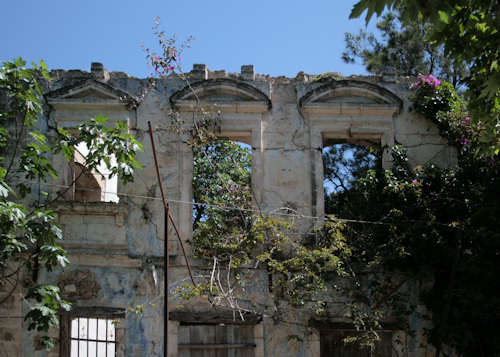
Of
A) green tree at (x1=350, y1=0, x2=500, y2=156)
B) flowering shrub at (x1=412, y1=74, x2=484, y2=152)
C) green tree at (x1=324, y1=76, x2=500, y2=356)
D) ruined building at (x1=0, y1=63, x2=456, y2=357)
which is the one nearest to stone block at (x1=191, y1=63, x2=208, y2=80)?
ruined building at (x1=0, y1=63, x2=456, y2=357)

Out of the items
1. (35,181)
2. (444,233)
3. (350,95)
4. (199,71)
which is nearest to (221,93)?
(199,71)

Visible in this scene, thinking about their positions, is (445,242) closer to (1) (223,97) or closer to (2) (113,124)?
(1) (223,97)

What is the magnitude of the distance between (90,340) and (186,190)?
2820mm

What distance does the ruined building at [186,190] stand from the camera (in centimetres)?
1063

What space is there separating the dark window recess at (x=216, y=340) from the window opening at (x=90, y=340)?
3.72ft

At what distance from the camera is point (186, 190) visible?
11.2 meters

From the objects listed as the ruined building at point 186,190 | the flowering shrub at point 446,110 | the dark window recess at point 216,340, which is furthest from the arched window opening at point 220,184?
the flowering shrub at point 446,110

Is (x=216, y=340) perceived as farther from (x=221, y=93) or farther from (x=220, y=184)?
(x=220, y=184)

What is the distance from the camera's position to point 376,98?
11.6m

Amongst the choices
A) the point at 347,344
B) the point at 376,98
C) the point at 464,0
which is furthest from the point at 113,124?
the point at 464,0

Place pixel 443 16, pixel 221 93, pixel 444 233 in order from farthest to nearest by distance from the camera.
A: 1. pixel 221 93
2. pixel 444 233
3. pixel 443 16

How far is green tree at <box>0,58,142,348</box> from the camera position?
28.9ft

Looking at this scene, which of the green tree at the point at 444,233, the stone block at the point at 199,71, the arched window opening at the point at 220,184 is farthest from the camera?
the arched window opening at the point at 220,184

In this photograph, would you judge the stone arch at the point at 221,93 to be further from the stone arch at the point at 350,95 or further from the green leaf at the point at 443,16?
the green leaf at the point at 443,16
